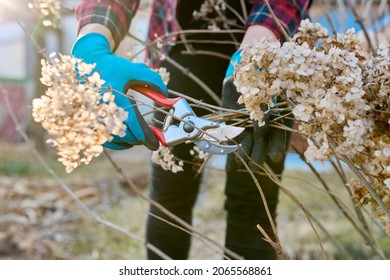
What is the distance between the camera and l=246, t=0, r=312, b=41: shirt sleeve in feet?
3.26

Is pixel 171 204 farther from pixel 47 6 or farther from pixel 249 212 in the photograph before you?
pixel 47 6

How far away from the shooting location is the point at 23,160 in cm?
370

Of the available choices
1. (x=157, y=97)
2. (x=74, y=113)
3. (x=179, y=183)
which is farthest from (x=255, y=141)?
(x=179, y=183)

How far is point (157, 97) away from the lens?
2.99 ft

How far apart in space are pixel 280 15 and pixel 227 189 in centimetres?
49

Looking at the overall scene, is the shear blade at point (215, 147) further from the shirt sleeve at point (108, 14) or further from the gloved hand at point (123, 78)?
the shirt sleeve at point (108, 14)

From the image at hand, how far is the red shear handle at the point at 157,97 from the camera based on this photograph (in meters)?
0.90

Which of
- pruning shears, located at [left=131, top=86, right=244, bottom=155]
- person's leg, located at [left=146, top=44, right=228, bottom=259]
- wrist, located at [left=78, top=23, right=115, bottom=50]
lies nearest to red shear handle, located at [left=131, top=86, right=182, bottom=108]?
pruning shears, located at [left=131, top=86, right=244, bottom=155]

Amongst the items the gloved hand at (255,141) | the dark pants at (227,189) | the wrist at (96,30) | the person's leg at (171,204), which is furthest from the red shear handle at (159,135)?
the person's leg at (171,204)

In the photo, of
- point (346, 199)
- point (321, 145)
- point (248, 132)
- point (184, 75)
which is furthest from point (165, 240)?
point (346, 199)

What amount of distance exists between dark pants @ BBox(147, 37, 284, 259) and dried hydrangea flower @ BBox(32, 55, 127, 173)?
580 mm

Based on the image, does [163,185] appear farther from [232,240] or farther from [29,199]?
[29,199]
